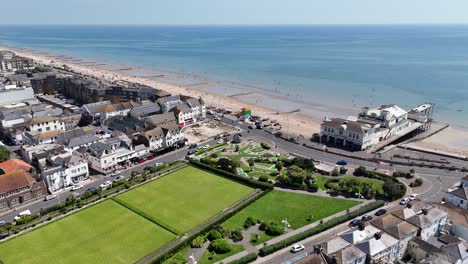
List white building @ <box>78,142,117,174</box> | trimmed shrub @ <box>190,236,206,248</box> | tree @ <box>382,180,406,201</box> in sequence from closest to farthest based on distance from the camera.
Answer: trimmed shrub @ <box>190,236,206,248</box> < tree @ <box>382,180,406,201</box> < white building @ <box>78,142,117,174</box>

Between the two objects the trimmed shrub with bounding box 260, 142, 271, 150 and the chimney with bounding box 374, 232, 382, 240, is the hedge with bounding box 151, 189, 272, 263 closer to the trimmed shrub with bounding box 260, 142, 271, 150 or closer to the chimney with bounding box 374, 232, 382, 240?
the chimney with bounding box 374, 232, 382, 240

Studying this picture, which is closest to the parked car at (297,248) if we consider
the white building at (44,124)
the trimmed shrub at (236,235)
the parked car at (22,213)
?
the trimmed shrub at (236,235)

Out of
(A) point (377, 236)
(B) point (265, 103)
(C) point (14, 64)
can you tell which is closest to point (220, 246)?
(A) point (377, 236)

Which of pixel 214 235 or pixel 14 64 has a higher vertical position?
pixel 14 64

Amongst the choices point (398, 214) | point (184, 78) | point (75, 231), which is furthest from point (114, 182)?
point (184, 78)

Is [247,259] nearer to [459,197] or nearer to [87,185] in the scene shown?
[459,197]

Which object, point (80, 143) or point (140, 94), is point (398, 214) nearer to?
point (80, 143)

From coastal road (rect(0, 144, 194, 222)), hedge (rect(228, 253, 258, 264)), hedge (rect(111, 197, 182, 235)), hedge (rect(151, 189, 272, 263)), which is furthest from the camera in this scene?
coastal road (rect(0, 144, 194, 222))

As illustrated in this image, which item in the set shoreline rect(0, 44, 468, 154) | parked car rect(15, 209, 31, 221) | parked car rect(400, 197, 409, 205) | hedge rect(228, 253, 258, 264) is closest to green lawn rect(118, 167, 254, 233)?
hedge rect(228, 253, 258, 264)
